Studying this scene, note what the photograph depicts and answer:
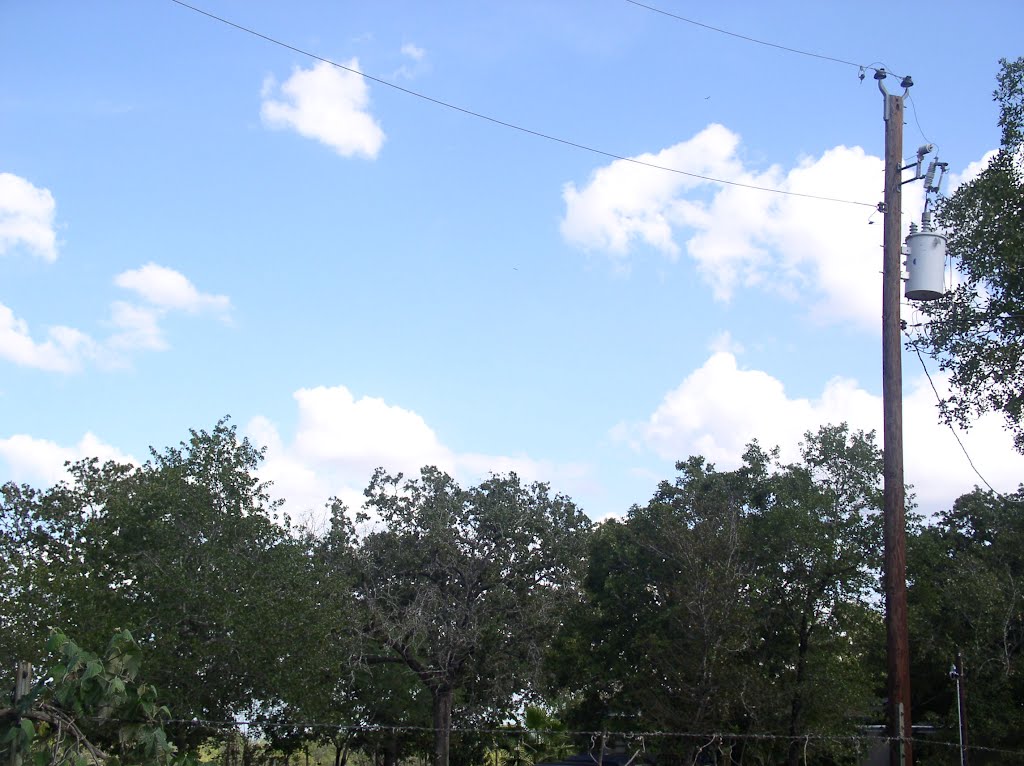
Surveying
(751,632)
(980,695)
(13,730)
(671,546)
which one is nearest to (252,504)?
(671,546)

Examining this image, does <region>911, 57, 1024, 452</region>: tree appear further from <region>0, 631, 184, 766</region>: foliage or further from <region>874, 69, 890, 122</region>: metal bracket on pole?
<region>0, 631, 184, 766</region>: foliage

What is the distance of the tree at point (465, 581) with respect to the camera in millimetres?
29094

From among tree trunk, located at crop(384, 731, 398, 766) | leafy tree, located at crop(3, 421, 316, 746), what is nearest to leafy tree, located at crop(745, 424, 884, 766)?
leafy tree, located at crop(3, 421, 316, 746)

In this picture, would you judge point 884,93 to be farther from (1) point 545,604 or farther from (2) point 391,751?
(2) point 391,751

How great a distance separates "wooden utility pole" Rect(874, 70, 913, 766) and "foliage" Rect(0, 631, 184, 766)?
6.63m

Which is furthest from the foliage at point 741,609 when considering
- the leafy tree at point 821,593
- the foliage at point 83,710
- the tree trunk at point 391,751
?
the foliage at point 83,710

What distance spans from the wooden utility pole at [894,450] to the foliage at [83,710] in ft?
21.7

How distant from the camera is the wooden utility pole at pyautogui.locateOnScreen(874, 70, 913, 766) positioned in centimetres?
929

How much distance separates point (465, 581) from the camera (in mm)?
30062

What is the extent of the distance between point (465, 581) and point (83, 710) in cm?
2516

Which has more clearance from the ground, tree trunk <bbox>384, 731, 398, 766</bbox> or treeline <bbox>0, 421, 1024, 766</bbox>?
treeline <bbox>0, 421, 1024, 766</bbox>

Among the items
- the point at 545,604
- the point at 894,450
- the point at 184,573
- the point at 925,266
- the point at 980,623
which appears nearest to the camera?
the point at 894,450

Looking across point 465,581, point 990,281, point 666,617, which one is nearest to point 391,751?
point 465,581

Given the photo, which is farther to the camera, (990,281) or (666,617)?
(666,617)
